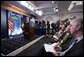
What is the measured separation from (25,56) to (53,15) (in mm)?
7143

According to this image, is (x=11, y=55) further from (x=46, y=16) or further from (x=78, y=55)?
(x=46, y=16)

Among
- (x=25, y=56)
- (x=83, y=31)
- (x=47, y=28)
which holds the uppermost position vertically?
(x=83, y=31)

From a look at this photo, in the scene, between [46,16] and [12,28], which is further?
[46,16]

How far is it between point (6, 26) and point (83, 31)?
4143 mm

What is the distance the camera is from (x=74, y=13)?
675cm

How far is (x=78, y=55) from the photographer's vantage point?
0.70 m

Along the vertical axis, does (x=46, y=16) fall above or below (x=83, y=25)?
above

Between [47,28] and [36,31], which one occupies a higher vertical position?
[47,28]

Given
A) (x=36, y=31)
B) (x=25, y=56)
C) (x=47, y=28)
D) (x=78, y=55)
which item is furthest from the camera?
(x=36, y=31)

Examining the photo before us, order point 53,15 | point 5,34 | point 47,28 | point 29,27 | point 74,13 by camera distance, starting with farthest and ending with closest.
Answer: point 53,15 < point 74,13 < point 47,28 < point 5,34 < point 29,27

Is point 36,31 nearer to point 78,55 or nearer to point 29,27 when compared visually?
point 29,27

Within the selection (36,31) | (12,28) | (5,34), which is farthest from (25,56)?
(36,31)

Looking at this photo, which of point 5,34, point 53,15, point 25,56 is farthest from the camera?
point 53,15

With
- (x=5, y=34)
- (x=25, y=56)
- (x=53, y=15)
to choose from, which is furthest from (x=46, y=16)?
(x=25, y=56)
